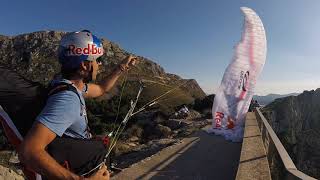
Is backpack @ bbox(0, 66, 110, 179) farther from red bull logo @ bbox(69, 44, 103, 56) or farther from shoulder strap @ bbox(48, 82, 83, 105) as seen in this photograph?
red bull logo @ bbox(69, 44, 103, 56)

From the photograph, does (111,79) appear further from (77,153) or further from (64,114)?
(64,114)

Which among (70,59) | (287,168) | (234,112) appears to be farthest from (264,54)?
(70,59)

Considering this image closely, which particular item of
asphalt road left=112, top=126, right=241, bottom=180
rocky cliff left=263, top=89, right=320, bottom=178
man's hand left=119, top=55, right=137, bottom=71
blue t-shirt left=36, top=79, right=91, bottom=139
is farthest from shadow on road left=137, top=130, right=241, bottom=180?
rocky cliff left=263, top=89, right=320, bottom=178

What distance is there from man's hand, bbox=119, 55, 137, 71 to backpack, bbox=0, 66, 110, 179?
1730 millimetres

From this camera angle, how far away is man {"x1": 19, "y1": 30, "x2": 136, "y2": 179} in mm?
2859

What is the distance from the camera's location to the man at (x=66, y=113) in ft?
9.38

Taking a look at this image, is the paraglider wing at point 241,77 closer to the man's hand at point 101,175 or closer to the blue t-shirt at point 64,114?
the man's hand at point 101,175

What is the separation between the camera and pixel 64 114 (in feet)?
10.00

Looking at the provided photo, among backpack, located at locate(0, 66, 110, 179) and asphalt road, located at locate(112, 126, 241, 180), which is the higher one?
backpack, located at locate(0, 66, 110, 179)

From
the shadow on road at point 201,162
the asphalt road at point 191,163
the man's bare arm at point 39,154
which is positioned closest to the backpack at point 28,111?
the man's bare arm at point 39,154

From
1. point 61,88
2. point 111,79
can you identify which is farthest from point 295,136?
point 61,88

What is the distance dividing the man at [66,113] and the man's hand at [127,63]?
1235 millimetres

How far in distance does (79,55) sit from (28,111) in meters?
0.63

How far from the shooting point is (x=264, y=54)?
20.1 m
